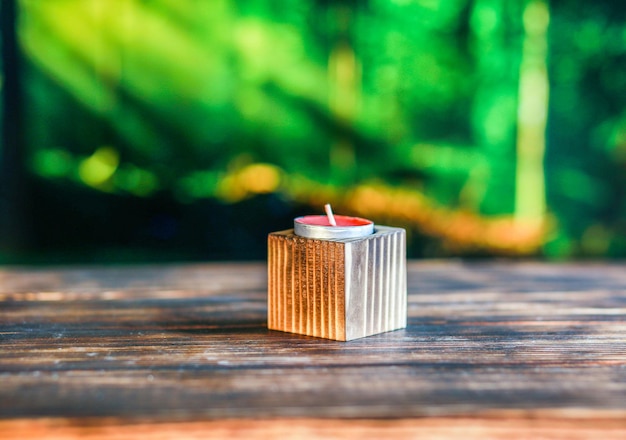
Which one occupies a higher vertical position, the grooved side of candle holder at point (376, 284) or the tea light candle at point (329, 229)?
the tea light candle at point (329, 229)

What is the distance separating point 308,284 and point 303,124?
4.47 feet

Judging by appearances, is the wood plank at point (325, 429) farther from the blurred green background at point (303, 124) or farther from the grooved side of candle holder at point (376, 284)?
the blurred green background at point (303, 124)

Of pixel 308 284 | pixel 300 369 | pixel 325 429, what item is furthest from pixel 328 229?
pixel 325 429

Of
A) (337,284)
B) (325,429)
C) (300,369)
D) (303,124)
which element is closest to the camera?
(325,429)

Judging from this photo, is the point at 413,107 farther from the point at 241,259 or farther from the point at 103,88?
the point at 103,88

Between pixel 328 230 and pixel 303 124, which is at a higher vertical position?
pixel 303 124

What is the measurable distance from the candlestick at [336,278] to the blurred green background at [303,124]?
1256 mm

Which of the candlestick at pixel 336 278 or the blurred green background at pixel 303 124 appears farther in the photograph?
the blurred green background at pixel 303 124

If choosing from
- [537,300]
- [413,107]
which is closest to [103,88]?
[413,107]

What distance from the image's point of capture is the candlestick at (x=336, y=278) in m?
1.22

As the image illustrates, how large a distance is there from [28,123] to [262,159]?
2.65ft

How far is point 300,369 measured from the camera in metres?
1.09

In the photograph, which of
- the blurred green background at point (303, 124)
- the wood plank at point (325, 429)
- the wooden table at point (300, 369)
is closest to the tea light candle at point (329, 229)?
the wooden table at point (300, 369)

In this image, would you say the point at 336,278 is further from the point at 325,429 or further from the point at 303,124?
the point at 303,124
